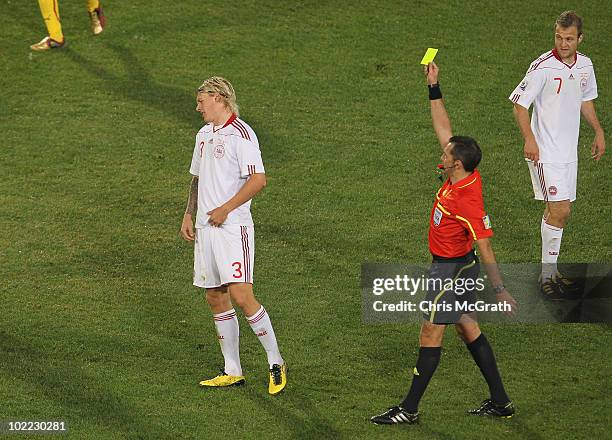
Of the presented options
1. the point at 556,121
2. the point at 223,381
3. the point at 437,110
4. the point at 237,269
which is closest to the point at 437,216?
the point at 437,110

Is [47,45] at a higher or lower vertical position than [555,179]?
higher

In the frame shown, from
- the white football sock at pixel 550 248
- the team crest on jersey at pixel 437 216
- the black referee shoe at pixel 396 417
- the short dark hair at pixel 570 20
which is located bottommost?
the black referee shoe at pixel 396 417

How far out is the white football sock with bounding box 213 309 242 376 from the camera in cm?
848

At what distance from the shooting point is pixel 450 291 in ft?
24.8

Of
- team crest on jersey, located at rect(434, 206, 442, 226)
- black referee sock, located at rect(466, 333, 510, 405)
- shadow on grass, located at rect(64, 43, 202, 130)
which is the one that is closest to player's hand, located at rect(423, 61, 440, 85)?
team crest on jersey, located at rect(434, 206, 442, 226)

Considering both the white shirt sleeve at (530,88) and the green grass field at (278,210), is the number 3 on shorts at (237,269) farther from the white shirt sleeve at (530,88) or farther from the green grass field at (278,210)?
the white shirt sleeve at (530,88)

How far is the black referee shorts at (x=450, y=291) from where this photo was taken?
24.9ft

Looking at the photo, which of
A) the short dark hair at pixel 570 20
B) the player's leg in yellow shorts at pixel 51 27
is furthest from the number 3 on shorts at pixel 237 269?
the player's leg in yellow shorts at pixel 51 27

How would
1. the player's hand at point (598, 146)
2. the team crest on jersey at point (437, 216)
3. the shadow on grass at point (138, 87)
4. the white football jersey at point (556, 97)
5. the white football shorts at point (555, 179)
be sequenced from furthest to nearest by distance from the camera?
the shadow on grass at point (138, 87)
the player's hand at point (598, 146)
the white football shorts at point (555, 179)
the white football jersey at point (556, 97)
the team crest on jersey at point (437, 216)

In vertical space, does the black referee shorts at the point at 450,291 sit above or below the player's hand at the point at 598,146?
below

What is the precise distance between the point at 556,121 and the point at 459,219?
2684 millimetres

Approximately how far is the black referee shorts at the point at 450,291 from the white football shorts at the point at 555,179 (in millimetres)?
2487

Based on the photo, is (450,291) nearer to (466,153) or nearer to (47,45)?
(466,153)

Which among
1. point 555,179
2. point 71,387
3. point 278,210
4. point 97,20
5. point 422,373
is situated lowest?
point 71,387
